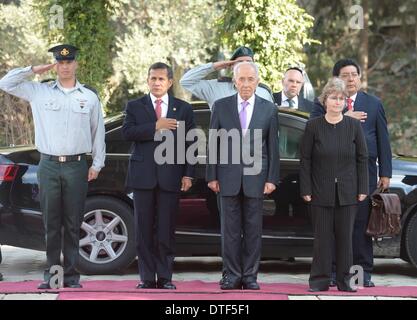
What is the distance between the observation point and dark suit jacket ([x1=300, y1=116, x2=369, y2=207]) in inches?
319

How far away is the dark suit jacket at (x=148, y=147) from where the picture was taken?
8.20 m

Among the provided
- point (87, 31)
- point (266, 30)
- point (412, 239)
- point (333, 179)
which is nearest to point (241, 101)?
point (333, 179)

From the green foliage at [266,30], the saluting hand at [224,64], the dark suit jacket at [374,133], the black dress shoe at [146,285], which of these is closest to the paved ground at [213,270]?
the black dress shoe at [146,285]

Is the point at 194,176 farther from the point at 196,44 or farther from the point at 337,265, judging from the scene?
the point at 196,44

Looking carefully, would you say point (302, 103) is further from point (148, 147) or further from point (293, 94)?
point (148, 147)

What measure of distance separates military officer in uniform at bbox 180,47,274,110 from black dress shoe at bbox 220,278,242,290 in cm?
161

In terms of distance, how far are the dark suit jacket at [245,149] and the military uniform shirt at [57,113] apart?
0.98 m

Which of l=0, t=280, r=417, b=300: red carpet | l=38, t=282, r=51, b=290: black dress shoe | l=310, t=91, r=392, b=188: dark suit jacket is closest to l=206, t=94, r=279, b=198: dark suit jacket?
l=310, t=91, r=392, b=188: dark suit jacket

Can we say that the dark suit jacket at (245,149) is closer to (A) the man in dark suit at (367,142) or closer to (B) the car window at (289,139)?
(A) the man in dark suit at (367,142)

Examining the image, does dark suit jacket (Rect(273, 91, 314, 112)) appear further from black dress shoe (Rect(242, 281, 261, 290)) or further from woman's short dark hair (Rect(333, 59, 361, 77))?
black dress shoe (Rect(242, 281, 261, 290))
